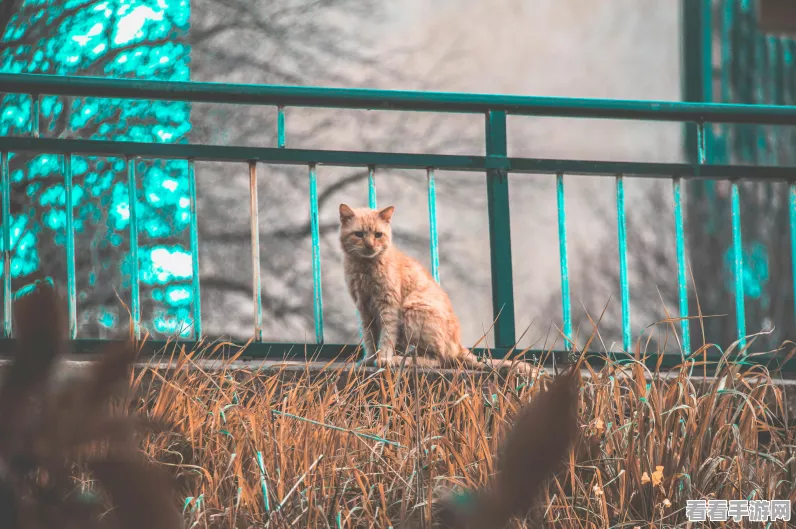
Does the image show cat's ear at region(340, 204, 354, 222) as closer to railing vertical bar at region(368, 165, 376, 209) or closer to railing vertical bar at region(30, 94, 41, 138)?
railing vertical bar at region(368, 165, 376, 209)

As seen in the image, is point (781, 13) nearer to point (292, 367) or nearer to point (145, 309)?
point (292, 367)

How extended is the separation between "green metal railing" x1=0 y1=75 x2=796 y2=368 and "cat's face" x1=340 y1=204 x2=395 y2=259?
356 mm

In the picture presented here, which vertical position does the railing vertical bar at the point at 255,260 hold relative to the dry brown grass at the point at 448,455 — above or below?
above

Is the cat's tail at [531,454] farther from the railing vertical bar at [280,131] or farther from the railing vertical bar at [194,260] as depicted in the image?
the railing vertical bar at [280,131]

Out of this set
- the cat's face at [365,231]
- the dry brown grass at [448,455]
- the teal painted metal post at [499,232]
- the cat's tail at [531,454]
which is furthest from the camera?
the cat's face at [365,231]

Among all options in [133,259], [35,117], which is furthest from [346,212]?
[35,117]

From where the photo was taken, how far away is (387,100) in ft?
11.6

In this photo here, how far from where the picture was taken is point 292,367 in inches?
125

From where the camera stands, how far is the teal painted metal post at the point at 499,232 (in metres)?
3.54

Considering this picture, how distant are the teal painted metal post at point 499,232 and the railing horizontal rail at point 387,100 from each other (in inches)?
4.3

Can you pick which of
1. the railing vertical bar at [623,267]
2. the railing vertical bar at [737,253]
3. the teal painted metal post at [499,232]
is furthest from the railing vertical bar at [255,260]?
the railing vertical bar at [737,253]

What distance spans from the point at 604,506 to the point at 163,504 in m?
2.06

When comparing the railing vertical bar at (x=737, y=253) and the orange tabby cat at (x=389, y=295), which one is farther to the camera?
the orange tabby cat at (x=389, y=295)

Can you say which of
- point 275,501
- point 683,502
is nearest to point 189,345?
point 275,501
